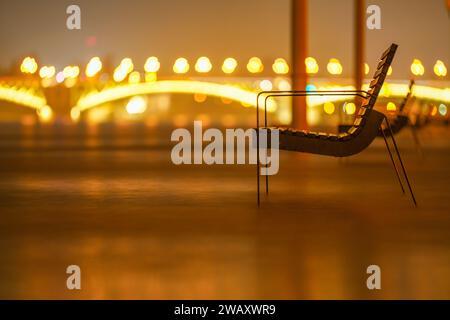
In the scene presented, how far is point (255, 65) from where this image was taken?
2441 inches

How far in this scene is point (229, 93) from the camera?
5262 cm

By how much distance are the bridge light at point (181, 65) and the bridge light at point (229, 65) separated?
7.41 ft

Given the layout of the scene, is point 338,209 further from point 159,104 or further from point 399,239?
point 159,104

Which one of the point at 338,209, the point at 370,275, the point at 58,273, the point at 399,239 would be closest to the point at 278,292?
the point at 370,275

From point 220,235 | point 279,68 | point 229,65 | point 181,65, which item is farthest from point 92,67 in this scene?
point 220,235

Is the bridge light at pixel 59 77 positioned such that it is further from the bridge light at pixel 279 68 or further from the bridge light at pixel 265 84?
the bridge light at pixel 279 68

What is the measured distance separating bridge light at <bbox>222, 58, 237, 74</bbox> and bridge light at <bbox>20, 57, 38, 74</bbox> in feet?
60.8

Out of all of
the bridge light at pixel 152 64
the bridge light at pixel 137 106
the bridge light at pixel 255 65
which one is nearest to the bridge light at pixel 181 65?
the bridge light at pixel 152 64

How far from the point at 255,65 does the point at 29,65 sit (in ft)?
75.4

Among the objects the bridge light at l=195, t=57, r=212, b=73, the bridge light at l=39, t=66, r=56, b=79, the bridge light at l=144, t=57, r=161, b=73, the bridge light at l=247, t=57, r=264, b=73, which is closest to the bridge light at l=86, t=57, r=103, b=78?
the bridge light at l=39, t=66, r=56, b=79

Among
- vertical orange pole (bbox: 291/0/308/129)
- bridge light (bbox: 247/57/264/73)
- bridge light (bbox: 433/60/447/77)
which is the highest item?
bridge light (bbox: 247/57/264/73)

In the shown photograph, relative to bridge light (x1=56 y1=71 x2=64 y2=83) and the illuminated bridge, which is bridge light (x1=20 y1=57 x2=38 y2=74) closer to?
the illuminated bridge

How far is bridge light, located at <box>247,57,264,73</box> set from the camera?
60.1 meters
